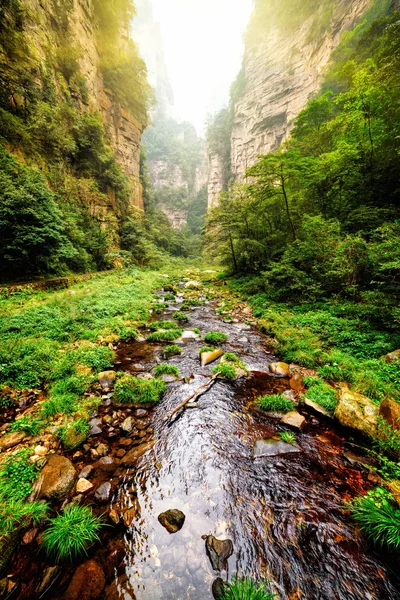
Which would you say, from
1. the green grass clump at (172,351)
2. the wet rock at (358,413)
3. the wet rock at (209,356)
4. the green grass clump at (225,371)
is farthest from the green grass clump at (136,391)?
the wet rock at (358,413)

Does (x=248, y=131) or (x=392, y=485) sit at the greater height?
(x=248, y=131)

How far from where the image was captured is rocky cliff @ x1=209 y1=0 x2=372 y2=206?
2510 cm

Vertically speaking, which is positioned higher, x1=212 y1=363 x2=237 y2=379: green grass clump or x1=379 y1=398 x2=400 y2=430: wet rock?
x1=379 y1=398 x2=400 y2=430: wet rock

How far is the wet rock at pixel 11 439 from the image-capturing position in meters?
3.07

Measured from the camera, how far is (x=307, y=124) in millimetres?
16203

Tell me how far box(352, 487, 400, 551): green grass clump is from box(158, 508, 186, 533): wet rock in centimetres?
195

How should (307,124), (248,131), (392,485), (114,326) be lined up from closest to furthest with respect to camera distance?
(392,485)
(114,326)
(307,124)
(248,131)

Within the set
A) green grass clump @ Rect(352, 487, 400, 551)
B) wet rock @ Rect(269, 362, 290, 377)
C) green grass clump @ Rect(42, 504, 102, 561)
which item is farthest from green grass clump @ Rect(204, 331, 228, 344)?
green grass clump @ Rect(42, 504, 102, 561)

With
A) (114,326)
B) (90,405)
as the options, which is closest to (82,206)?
(114,326)

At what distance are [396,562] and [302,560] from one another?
0.86m

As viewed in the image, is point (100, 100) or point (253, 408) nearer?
point (253, 408)

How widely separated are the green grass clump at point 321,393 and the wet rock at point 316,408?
73 millimetres

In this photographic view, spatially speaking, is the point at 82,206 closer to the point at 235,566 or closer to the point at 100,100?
the point at 100,100

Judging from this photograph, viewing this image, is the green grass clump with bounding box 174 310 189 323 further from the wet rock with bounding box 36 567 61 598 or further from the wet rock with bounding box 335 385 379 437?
the wet rock with bounding box 36 567 61 598
